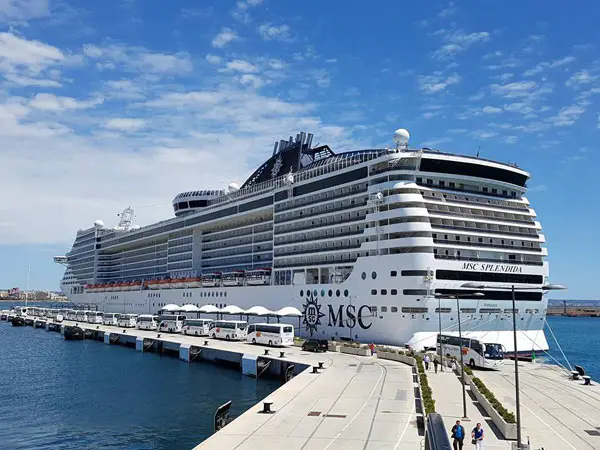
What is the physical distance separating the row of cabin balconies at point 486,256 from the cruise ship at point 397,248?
0.11 metres

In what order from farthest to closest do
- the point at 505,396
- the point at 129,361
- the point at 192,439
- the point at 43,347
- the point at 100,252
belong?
the point at 100,252 → the point at 43,347 → the point at 129,361 → the point at 505,396 → the point at 192,439

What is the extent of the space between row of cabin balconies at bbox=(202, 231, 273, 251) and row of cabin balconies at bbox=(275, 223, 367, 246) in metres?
9.62

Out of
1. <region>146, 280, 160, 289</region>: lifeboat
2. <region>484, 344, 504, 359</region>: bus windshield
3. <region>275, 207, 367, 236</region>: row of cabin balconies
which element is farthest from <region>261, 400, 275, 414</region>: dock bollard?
<region>146, 280, 160, 289</region>: lifeboat

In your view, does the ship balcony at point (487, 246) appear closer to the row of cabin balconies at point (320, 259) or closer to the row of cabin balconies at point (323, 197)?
the row of cabin balconies at point (320, 259)

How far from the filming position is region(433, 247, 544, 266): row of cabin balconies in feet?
171

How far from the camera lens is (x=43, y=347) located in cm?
7631

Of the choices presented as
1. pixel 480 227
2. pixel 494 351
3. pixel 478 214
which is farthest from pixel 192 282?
pixel 494 351

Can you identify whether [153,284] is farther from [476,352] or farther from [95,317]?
[476,352]

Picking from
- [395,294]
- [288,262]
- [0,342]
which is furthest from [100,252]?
[395,294]

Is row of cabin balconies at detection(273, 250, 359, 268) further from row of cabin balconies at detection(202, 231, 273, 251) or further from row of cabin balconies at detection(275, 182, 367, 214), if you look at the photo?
row of cabin balconies at detection(202, 231, 273, 251)

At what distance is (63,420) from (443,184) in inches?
1597

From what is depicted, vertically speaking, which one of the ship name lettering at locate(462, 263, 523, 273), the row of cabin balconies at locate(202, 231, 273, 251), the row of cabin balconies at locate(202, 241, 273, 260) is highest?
the row of cabin balconies at locate(202, 231, 273, 251)

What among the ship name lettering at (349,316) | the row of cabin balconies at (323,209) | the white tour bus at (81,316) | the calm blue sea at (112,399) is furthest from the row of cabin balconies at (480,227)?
the white tour bus at (81,316)

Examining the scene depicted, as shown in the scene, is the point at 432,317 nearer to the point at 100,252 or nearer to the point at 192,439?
the point at 192,439
